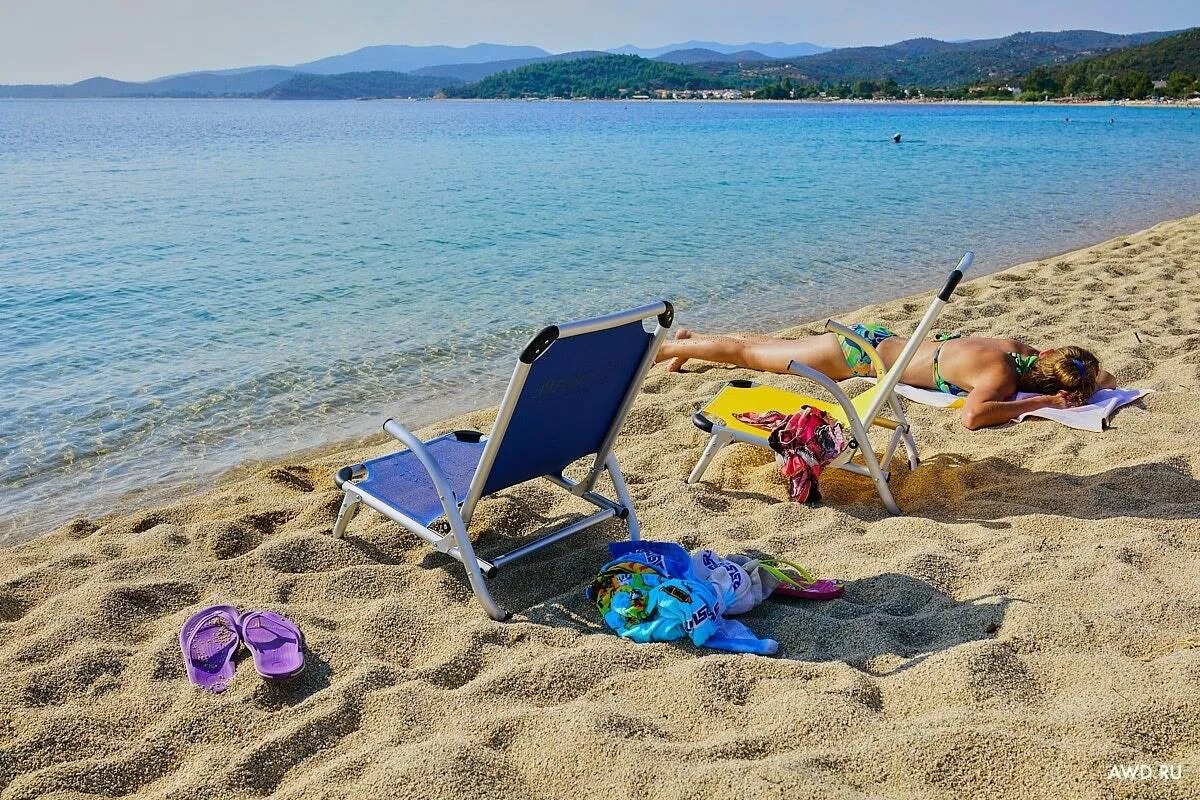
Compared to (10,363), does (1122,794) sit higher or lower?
higher

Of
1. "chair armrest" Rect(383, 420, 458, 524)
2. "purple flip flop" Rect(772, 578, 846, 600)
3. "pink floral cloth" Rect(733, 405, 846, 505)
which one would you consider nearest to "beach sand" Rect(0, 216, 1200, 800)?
"purple flip flop" Rect(772, 578, 846, 600)

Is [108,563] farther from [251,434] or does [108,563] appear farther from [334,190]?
[334,190]

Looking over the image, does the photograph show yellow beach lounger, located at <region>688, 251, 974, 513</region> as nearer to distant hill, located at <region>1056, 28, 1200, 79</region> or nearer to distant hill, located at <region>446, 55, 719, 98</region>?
distant hill, located at <region>1056, 28, 1200, 79</region>

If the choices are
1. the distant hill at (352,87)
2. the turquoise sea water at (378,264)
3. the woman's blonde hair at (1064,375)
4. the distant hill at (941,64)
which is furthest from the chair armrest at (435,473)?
the distant hill at (352,87)

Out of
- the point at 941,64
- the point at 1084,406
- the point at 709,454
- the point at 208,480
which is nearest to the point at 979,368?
the point at 1084,406

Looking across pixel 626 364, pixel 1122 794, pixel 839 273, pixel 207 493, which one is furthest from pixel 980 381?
pixel 839 273

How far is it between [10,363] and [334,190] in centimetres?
1513

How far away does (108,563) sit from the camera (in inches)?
148

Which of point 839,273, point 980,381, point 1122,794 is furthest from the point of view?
point 839,273

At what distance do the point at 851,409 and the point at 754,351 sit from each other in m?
2.55

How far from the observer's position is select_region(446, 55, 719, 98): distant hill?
141m

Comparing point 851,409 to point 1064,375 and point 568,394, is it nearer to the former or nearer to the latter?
point 568,394

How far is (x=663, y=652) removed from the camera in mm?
3078

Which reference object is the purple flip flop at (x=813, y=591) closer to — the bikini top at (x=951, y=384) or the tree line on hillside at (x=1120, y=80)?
the bikini top at (x=951, y=384)
